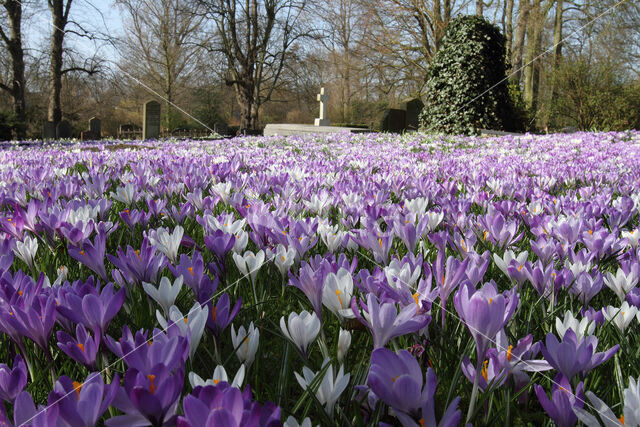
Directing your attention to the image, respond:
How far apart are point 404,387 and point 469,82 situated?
1648 centimetres

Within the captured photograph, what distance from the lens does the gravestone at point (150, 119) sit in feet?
61.1

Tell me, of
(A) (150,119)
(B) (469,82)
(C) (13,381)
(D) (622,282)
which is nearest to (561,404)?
(D) (622,282)

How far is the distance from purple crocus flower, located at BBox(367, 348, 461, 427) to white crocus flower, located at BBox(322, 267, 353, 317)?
0.35 m

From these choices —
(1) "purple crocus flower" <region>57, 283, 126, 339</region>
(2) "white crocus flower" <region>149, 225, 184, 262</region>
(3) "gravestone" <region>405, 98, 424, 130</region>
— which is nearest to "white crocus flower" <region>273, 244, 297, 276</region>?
(2) "white crocus flower" <region>149, 225, 184, 262</region>

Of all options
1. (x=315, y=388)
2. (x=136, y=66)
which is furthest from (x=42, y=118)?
(x=315, y=388)

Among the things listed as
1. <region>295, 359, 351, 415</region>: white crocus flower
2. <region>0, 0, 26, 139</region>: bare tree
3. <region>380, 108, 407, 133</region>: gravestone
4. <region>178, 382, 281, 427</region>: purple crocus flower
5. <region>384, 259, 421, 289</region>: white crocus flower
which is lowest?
<region>295, 359, 351, 415</region>: white crocus flower

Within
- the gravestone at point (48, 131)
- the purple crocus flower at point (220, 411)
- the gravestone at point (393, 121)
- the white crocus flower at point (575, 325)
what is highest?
the gravestone at point (393, 121)

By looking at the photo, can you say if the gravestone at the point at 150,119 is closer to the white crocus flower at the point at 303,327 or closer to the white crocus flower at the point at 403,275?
the white crocus flower at the point at 403,275

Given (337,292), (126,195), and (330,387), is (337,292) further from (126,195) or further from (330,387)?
(126,195)

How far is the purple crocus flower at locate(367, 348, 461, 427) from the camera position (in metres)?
0.66

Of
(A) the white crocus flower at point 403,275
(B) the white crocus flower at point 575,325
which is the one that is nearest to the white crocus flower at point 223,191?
→ (A) the white crocus flower at point 403,275

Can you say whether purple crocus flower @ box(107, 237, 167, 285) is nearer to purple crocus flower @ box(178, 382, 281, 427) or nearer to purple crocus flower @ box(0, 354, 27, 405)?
purple crocus flower @ box(0, 354, 27, 405)

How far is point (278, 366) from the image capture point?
112cm

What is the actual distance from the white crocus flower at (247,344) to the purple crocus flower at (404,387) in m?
0.30
